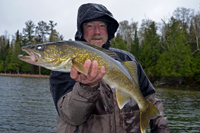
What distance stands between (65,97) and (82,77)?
1.55 feet

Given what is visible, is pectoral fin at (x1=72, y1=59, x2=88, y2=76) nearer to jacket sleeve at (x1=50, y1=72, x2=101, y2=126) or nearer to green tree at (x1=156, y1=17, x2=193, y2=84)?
jacket sleeve at (x1=50, y1=72, x2=101, y2=126)

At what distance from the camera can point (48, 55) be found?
2.22 meters

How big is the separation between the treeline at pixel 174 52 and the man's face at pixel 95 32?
33826 mm

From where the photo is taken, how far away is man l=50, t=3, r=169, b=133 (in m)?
2.31

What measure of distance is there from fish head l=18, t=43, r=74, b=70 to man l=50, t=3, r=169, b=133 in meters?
0.22

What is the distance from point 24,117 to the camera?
36.7 feet

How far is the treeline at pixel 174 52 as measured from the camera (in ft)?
114

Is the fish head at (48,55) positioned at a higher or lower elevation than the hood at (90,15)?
lower

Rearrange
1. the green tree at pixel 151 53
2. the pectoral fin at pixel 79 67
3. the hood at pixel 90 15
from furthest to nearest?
the green tree at pixel 151 53
the hood at pixel 90 15
the pectoral fin at pixel 79 67

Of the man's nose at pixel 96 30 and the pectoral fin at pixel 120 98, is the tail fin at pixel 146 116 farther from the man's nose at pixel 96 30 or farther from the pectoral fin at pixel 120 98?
the man's nose at pixel 96 30

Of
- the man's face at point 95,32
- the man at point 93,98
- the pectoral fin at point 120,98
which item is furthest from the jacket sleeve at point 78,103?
the man's face at point 95,32

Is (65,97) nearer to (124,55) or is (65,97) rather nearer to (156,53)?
(124,55)

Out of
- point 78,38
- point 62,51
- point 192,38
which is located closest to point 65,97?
point 62,51

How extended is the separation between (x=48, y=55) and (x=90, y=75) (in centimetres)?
58
